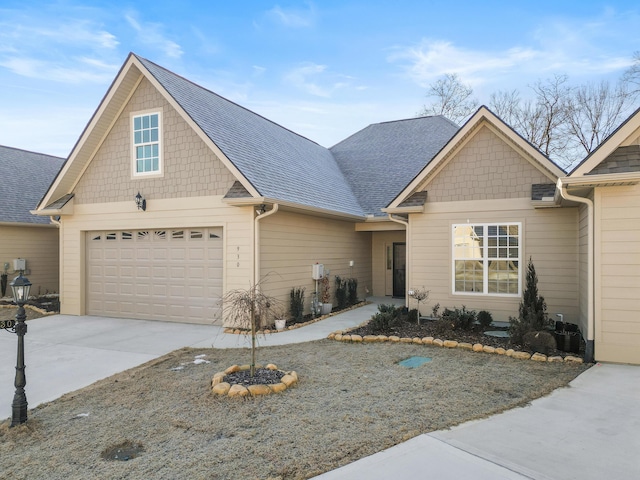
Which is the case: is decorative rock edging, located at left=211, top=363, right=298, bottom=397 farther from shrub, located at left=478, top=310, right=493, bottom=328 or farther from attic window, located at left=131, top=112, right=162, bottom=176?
attic window, located at left=131, top=112, right=162, bottom=176

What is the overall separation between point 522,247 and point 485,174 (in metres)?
1.84

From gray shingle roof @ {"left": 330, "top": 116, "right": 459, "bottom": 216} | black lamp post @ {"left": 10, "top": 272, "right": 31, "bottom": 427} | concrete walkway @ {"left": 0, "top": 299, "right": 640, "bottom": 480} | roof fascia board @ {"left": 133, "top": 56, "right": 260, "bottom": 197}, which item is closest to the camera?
concrete walkway @ {"left": 0, "top": 299, "right": 640, "bottom": 480}

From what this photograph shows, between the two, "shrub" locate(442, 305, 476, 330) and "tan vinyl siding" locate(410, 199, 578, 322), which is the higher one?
"tan vinyl siding" locate(410, 199, 578, 322)

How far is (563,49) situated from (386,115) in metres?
12.3

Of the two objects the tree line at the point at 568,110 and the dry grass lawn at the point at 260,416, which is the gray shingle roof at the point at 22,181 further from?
the tree line at the point at 568,110

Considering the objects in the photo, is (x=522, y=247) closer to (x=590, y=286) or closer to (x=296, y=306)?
(x=590, y=286)

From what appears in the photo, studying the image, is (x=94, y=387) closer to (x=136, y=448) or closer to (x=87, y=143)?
→ (x=136, y=448)

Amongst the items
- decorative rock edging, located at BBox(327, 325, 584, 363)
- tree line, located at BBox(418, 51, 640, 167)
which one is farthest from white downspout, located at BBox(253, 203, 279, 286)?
tree line, located at BBox(418, 51, 640, 167)

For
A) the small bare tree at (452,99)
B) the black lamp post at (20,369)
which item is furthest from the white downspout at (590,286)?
the small bare tree at (452,99)

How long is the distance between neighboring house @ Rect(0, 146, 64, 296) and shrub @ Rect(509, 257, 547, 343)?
1570 cm

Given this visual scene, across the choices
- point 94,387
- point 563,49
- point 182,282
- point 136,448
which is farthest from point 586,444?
point 563,49

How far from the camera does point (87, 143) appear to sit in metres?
11.2

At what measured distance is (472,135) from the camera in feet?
32.7

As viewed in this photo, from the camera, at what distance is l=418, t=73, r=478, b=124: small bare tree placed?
27438mm
